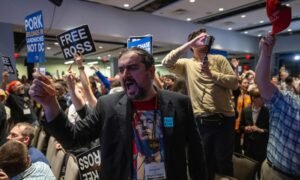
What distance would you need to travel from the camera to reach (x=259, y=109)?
3361mm

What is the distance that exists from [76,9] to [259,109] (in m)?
6.22

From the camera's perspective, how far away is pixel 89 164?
2281mm

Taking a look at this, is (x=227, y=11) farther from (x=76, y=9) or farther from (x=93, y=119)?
(x=93, y=119)

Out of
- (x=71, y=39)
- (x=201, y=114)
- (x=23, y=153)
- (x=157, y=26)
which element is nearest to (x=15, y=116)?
(x=71, y=39)

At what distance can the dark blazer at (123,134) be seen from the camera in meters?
1.30

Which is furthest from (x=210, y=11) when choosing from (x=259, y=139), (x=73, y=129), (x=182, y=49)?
(x=73, y=129)

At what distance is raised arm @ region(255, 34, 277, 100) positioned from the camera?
150 cm

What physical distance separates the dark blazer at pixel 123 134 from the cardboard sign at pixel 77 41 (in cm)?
154

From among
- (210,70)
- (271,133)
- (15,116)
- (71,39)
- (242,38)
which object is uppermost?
(242,38)

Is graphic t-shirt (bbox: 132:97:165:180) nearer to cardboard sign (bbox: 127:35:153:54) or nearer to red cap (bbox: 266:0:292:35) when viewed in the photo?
red cap (bbox: 266:0:292:35)

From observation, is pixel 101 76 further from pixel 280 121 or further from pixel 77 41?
pixel 280 121

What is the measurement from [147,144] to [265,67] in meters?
0.79

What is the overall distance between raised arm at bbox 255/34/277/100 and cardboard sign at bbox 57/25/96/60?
5.71 feet

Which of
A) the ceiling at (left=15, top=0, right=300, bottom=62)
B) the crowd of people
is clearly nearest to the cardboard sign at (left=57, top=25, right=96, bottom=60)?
the crowd of people
